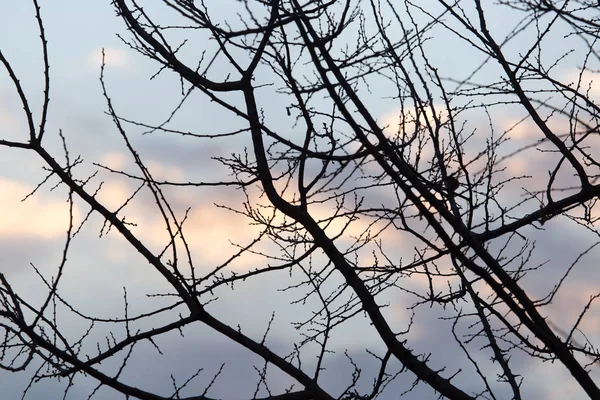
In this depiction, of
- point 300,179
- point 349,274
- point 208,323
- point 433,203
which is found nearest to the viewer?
point 433,203

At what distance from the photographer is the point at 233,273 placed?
5.27 meters

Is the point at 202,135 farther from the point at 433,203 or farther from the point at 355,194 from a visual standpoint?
the point at 433,203

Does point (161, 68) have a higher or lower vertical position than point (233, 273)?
higher

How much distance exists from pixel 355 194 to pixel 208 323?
1635 mm

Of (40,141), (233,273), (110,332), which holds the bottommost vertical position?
(110,332)

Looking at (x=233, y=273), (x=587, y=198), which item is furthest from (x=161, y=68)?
(x=587, y=198)

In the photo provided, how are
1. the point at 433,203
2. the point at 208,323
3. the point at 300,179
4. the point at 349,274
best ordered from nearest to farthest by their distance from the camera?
the point at 433,203, the point at 208,323, the point at 349,274, the point at 300,179

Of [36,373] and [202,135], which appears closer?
[36,373]

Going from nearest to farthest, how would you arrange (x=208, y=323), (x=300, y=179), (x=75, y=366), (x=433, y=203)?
(x=433, y=203) < (x=75, y=366) < (x=208, y=323) < (x=300, y=179)

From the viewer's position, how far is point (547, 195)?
4730mm

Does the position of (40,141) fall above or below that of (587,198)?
above

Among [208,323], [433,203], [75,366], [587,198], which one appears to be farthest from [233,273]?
[587,198]

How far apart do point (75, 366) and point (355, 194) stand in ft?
8.07

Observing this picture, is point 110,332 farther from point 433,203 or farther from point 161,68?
point 433,203
